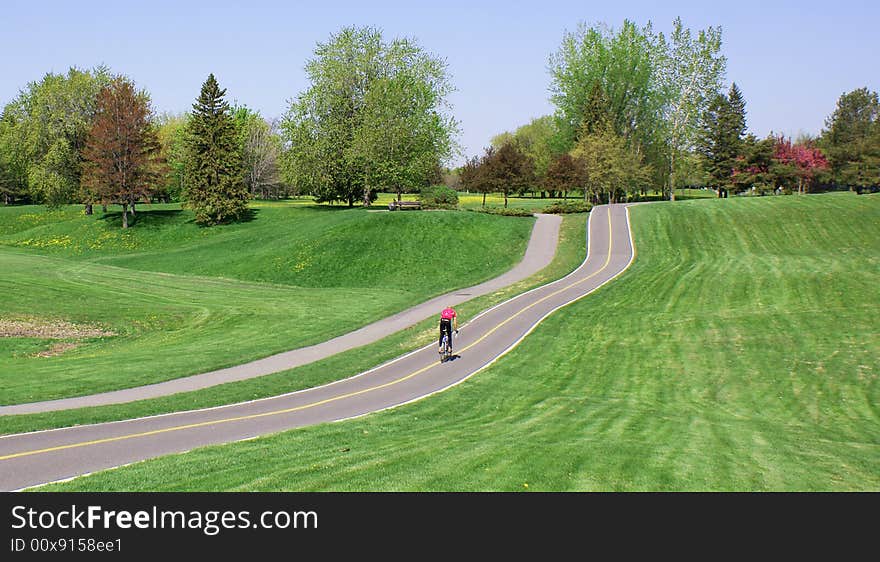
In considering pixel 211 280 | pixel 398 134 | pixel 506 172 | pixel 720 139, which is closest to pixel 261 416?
pixel 211 280

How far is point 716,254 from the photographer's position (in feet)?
134

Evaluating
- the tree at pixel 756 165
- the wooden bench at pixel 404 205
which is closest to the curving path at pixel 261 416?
the wooden bench at pixel 404 205

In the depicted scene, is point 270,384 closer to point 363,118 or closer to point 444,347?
point 444,347

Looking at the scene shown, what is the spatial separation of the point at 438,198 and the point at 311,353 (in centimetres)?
3739

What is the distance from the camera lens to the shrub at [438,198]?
59.4 m

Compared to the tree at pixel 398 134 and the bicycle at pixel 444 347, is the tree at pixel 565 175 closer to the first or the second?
the tree at pixel 398 134

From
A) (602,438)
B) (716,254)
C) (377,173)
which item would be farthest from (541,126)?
(602,438)

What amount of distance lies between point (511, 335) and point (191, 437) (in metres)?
14.5

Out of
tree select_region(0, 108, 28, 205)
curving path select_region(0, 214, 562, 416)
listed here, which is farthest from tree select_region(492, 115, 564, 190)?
tree select_region(0, 108, 28, 205)

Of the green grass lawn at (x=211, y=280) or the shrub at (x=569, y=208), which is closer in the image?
the green grass lawn at (x=211, y=280)

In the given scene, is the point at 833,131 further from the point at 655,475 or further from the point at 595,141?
the point at 655,475

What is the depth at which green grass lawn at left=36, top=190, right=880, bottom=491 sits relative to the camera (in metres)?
10.2

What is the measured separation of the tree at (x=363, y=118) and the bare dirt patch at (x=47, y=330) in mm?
Answer: 41912
